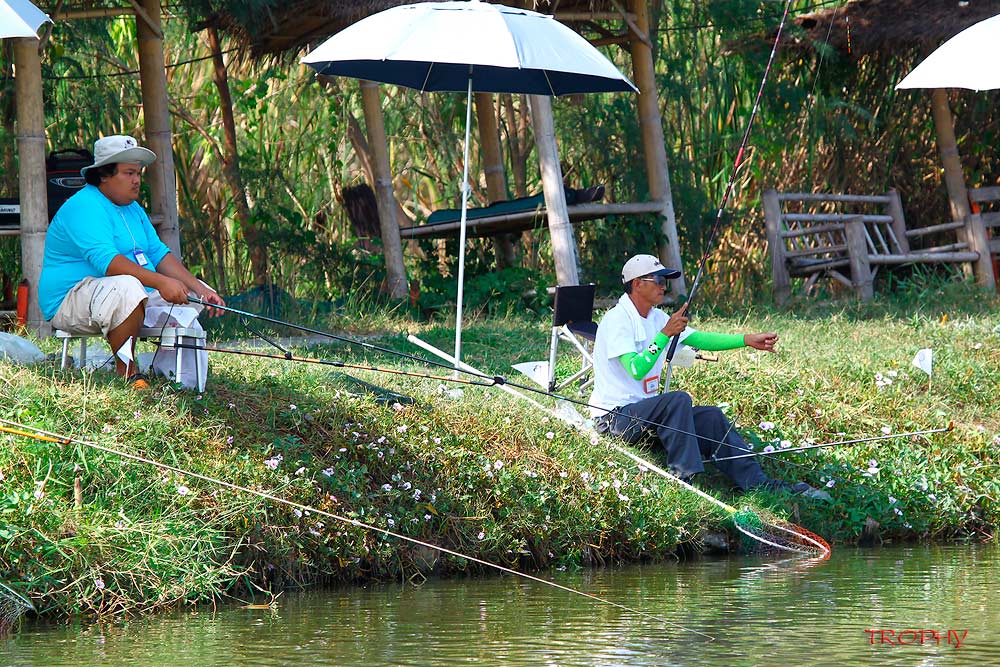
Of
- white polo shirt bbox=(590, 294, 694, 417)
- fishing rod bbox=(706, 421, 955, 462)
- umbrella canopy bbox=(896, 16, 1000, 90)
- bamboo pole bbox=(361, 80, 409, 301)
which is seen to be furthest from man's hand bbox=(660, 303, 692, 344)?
bamboo pole bbox=(361, 80, 409, 301)

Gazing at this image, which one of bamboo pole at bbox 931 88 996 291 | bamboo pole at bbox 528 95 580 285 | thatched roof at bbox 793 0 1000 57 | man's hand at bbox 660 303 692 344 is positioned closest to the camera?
man's hand at bbox 660 303 692 344

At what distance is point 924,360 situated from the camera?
8969 mm

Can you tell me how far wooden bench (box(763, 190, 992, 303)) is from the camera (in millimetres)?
13266

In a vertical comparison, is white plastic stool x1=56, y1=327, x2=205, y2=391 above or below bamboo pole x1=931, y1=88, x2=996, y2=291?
below

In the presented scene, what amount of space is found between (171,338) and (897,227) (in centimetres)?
938

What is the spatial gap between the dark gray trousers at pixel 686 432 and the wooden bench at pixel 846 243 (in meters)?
5.75

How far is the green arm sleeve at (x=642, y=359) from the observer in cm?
723

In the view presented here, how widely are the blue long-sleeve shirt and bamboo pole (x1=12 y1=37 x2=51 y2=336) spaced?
7.51 ft

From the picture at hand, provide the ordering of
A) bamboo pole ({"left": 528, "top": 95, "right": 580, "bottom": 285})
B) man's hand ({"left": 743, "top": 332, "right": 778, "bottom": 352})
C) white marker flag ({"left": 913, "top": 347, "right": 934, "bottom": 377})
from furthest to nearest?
bamboo pole ({"left": 528, "top": 95, "right": 580, "bottom": 285})
white marker flag ({"left": 913, "top": 347, "right": 934, "bottom": 377})
man's hand ({"left": 743, "top": 332, "right": 778, "bottom": 352})

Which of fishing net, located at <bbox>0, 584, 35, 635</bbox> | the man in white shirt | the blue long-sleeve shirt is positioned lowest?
fishing net, located at <bbox>0, 584, 35, 635</bbox>

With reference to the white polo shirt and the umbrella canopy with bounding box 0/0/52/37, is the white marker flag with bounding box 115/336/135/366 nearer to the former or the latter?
the umbrella canopy with bounding box 0/0/52/37

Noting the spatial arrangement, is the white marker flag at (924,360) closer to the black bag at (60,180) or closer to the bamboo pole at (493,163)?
the bamboo pole at (493,163)

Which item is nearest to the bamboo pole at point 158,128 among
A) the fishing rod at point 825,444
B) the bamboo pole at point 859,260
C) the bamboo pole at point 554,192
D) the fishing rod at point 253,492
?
the bamboo pole at point 554,192

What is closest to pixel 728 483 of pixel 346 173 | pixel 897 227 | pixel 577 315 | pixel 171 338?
pixel 577 315
